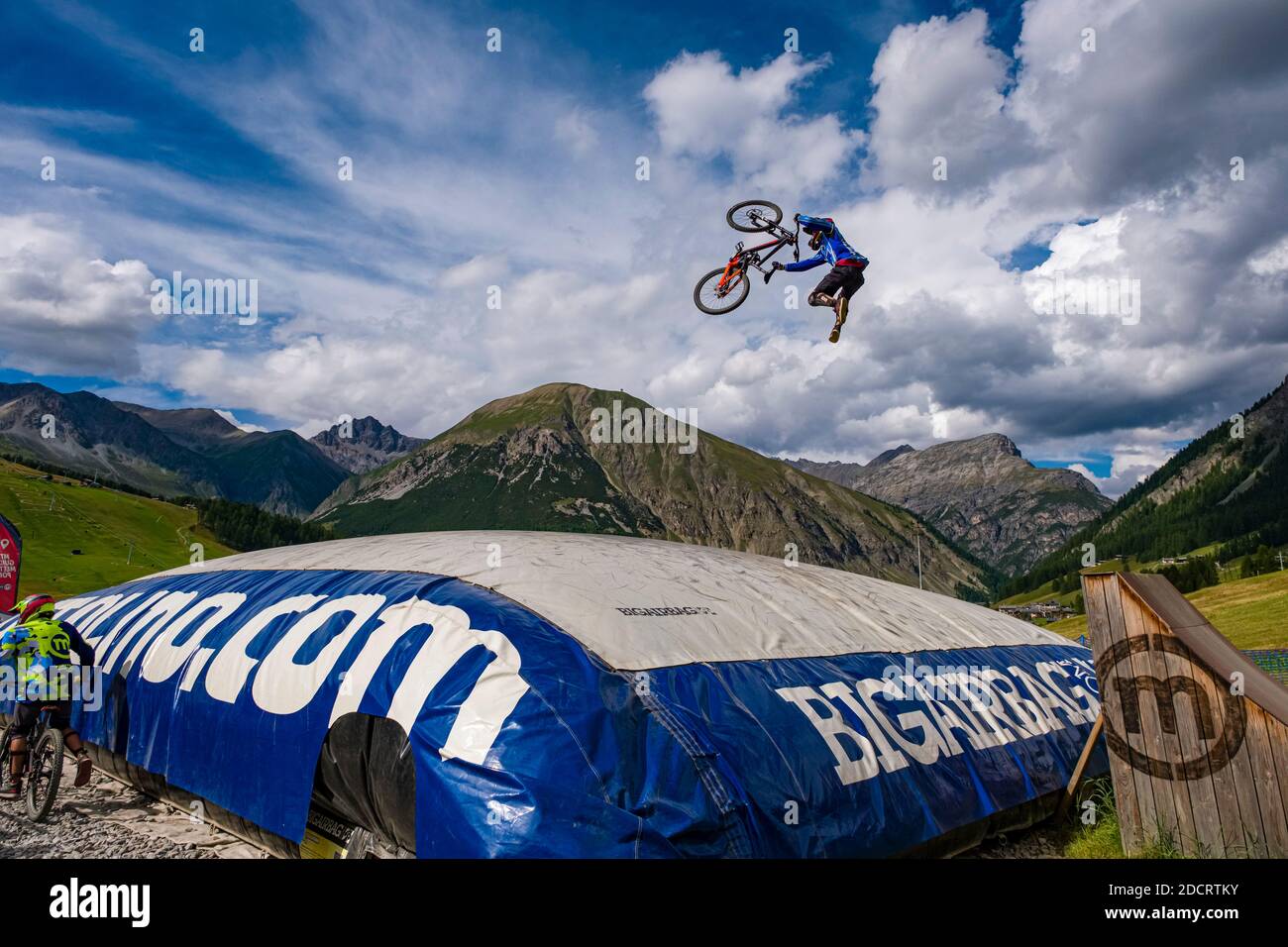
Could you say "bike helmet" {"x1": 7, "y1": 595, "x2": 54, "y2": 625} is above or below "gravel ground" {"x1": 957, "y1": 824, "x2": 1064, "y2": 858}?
above

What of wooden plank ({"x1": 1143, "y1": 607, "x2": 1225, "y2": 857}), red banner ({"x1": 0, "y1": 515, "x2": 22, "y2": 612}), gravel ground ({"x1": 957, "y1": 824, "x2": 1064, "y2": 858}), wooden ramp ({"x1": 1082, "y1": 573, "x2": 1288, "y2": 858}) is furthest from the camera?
red banner ({"x1": 0, "y1": 515, "x2": 22, "y2": 612})

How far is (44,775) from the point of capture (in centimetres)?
1058

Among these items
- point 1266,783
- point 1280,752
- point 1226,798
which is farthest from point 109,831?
point 1280,752

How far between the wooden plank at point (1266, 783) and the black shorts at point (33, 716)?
1473cm

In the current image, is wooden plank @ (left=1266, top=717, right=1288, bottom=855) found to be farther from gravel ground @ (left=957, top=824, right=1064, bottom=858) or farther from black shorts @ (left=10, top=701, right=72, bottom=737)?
black shorts @ (left=10, top=701, right=72, bottom=737)

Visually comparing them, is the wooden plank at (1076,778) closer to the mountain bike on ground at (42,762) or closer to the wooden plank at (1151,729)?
the wooden plank at (1151,729)

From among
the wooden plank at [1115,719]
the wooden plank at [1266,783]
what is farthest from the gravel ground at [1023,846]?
the wooden plank at [1266,783]

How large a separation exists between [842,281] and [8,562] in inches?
1024

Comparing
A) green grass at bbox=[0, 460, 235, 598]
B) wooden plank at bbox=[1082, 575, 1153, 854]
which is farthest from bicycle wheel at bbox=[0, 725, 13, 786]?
green grass at bbox=[0, 460, 235, 598]

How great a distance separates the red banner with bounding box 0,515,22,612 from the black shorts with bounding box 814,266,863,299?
81.9 feet

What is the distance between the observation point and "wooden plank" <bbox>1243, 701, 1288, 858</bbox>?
672 centimetres

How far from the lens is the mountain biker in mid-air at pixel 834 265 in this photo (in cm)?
1448

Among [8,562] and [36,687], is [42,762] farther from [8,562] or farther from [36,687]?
[8,562]

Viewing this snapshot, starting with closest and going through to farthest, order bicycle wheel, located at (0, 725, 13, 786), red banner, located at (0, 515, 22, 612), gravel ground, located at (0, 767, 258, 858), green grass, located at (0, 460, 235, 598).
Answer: gravel ground, located at (0, 767, 258, 858)
bicycle wheel, located at (0, 725, 13, 786)
red banner, located at (0, 515, 22, 612)
green grass, located at (0, 460, 235, 598)
